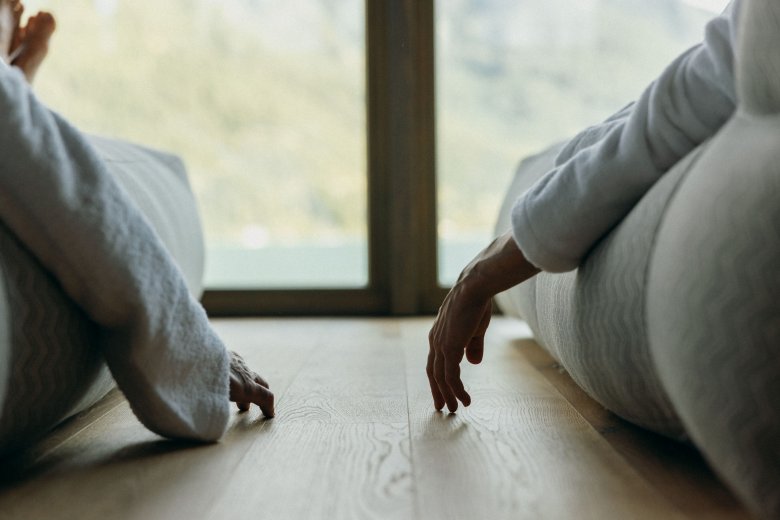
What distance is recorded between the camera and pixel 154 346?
940 millimetres

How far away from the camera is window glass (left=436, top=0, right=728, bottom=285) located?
2.92 metres

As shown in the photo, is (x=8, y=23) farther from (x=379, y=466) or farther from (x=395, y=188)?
(x=379, y=466)

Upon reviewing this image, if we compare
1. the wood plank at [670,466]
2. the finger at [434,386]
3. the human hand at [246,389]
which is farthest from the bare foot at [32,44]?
the wood plank at [670,466]

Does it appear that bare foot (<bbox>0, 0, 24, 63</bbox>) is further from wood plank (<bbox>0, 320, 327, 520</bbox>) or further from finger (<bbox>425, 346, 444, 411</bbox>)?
finger (<bbox>425, 346, 444, 411</bbox>)

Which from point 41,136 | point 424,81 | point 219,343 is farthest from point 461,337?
point 424,81

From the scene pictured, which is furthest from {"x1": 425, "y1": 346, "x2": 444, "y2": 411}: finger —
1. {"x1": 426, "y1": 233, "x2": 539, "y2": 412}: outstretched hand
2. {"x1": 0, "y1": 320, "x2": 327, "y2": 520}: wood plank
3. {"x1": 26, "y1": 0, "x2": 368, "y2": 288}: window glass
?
{"x1": 26, "y1": 0, "x2": 368, "y2": 288}: window glass

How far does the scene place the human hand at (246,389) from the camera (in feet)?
3.85

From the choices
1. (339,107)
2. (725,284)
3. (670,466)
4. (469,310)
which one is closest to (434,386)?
(469,310)

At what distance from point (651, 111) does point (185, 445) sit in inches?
24.7

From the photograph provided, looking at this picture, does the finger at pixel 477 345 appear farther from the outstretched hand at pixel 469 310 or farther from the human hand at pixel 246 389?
the human hand at pixel 246 389

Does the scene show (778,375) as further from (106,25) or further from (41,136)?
(106,25)

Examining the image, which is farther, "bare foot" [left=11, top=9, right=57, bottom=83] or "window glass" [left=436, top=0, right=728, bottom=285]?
"window glass" [left=436, top=0, right=728, bottom=285]

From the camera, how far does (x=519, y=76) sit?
298 cm

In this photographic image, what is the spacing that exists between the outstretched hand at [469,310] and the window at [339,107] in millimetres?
1650
